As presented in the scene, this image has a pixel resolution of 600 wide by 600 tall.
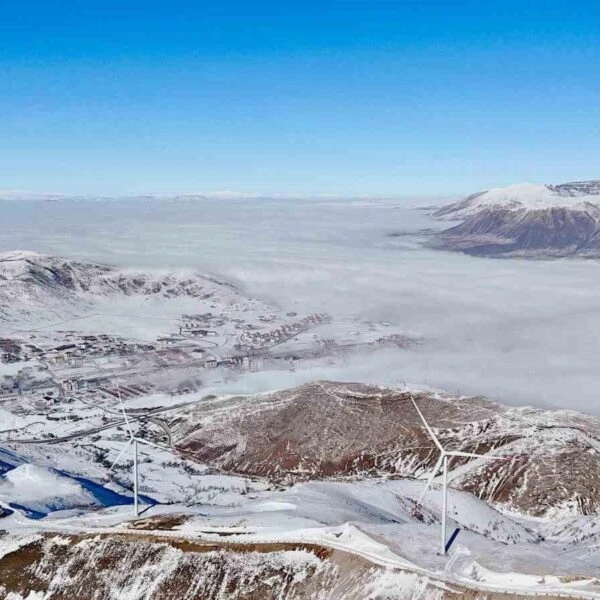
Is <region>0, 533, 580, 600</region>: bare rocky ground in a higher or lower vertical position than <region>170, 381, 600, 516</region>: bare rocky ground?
higher

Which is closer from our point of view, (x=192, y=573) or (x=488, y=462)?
(x=192, y=573)

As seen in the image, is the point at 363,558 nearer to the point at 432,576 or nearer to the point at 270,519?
the point at 432,576

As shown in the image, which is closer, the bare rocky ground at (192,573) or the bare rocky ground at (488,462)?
the bare rocky ground at (192,573)

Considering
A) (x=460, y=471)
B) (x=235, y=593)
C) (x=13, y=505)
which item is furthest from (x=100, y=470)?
(x=235, y=593)

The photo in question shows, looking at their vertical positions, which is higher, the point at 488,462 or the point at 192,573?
the point at 192,573

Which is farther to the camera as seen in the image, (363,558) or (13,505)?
(13,505)

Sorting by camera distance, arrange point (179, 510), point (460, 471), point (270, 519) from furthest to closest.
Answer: point (460, 471) → point (179, 510) → point (270, 519)

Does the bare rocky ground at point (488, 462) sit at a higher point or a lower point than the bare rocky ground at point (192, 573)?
lower

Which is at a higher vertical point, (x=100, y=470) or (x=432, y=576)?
(x=432, y=576)

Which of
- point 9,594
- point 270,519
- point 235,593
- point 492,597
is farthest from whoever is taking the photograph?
point 270,519

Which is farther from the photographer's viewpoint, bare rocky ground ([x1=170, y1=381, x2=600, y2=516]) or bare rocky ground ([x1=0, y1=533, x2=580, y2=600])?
bare rocky ground ([x1=170, y1=381, x2=600, y2=516])

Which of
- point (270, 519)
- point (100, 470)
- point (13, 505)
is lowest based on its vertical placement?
point (100, 470)
